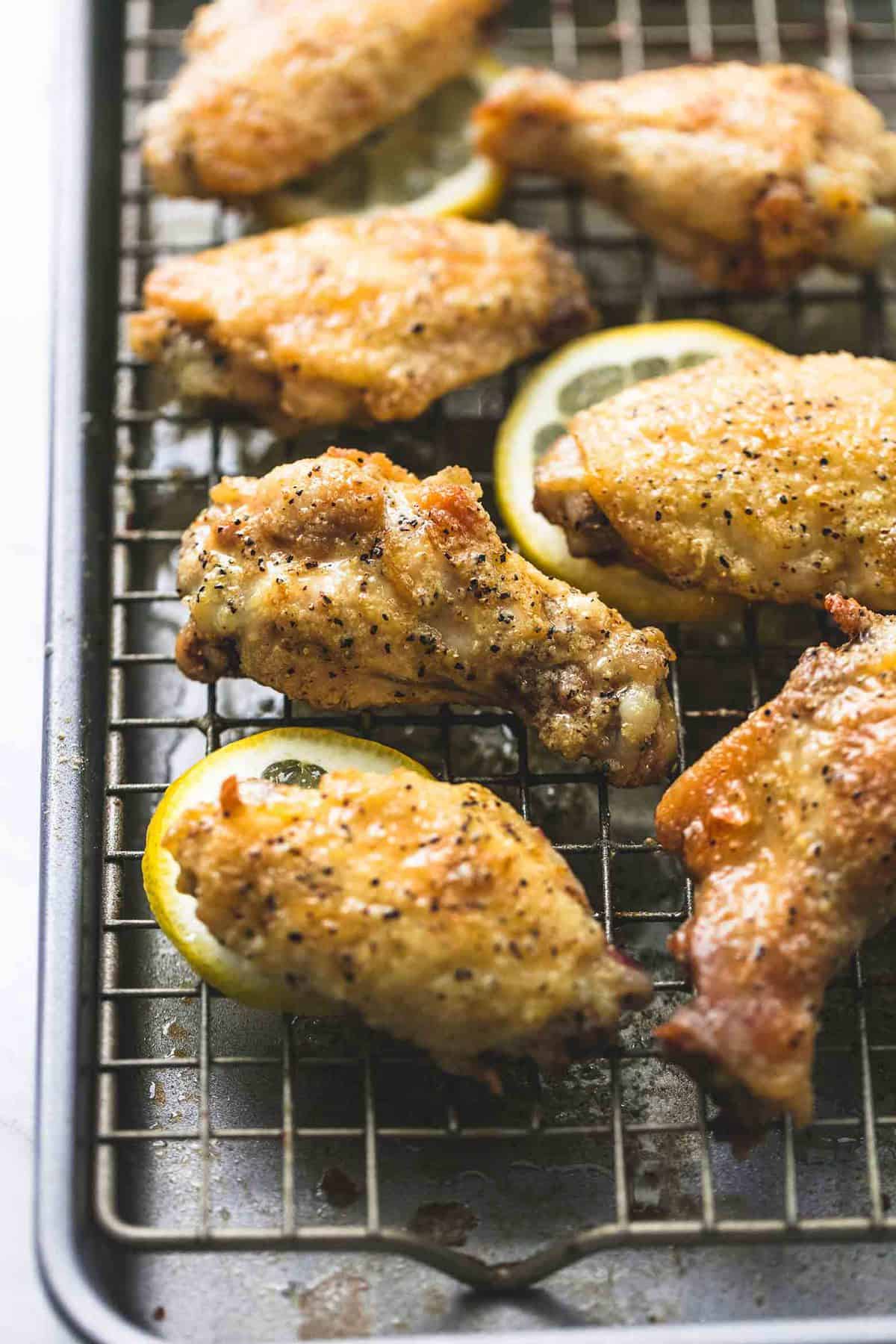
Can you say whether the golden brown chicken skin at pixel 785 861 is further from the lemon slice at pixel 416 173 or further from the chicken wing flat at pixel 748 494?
the lemon slice at pixel 416 173

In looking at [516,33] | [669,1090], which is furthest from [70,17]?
[669,1090]

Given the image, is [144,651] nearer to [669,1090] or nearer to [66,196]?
[66,196]

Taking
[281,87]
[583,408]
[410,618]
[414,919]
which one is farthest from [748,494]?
[281,87]

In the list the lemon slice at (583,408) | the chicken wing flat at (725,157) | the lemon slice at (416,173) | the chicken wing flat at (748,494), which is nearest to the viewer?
the chicken wing flat at (748,494)

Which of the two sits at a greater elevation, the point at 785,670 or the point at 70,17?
the point at 70,17

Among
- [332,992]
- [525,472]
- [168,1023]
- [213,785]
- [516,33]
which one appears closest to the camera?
[332,992]

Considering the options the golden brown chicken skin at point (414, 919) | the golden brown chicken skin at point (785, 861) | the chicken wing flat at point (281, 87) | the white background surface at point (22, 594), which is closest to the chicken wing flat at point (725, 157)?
the chicken wing flat at point (281, 87)

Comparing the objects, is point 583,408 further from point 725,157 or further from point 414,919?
point 414,919
